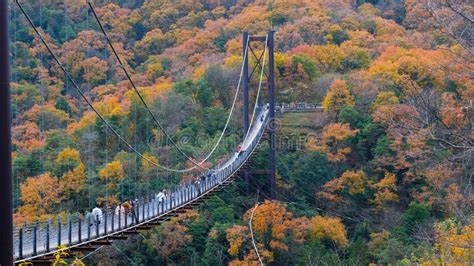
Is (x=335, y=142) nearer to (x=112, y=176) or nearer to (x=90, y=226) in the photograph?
(x=112, y=176)

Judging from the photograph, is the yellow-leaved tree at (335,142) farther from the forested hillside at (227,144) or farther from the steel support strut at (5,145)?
the steel support strut at (5,145)

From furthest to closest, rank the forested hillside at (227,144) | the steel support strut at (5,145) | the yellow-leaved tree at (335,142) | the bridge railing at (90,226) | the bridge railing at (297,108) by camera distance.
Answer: the bridge railing at (297,108) → the yellow-leaved tree at (335,142) → the forested hillside at (227,144) → the bridge railing at (90,226) → the steel support strut at (5,145)

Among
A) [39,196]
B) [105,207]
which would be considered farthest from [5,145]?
[39,196]

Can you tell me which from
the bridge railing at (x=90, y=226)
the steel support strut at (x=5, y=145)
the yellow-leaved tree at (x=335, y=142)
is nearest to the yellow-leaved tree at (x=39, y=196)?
the bridge railing at (x=90, y=226)

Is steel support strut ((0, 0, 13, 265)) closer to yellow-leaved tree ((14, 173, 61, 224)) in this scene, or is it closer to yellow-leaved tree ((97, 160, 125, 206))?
yellow-leaved tree ((14, 173, 61, 224))

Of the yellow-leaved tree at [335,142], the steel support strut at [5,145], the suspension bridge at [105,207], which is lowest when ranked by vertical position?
the yellow-leaved tree at [335,142]

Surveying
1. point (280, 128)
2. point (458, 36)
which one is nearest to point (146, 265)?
point (280, 128)
